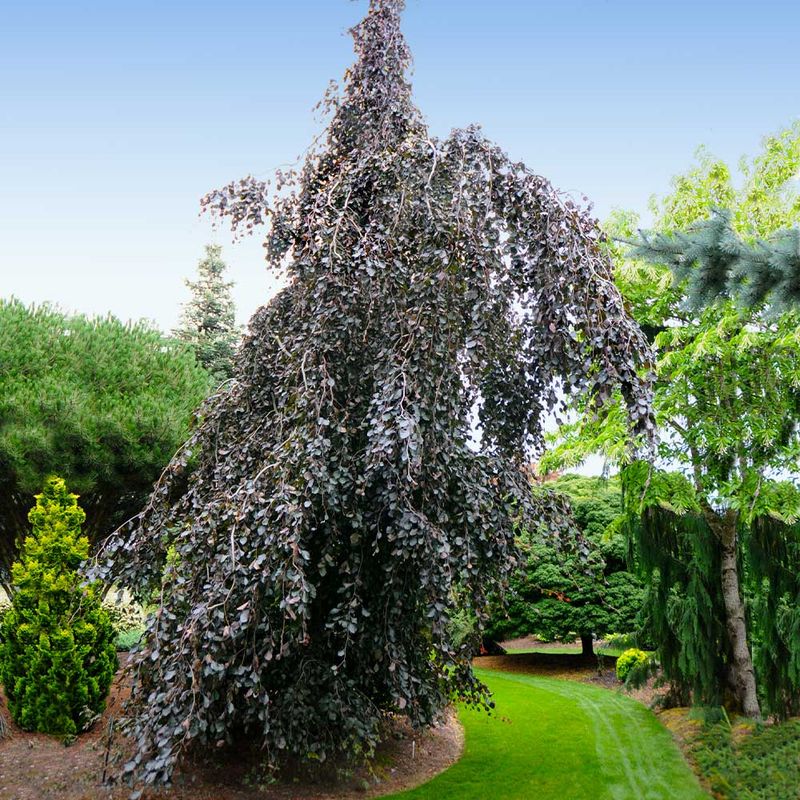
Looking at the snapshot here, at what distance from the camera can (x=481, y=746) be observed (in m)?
5.48

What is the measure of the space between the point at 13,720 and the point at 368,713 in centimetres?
388

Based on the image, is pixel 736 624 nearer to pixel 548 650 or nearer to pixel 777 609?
pixel 777 609

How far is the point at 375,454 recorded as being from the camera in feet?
10.6

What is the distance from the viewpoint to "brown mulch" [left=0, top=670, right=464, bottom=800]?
13.3 ft

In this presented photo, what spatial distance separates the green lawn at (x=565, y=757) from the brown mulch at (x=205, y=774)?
23cm

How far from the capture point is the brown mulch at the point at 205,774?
404cm

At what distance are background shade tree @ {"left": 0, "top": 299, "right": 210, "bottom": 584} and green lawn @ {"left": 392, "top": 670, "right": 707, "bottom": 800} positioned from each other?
4.26 metres

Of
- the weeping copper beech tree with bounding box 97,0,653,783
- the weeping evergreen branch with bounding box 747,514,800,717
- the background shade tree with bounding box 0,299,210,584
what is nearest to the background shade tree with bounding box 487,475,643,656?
the weeping evergreen branch with bounding box 747,514,800,717

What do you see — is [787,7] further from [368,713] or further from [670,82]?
[368,713]

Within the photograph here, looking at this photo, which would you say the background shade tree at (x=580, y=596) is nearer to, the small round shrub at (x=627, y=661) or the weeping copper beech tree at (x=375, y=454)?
the small round shrub at (x=627, y=661)

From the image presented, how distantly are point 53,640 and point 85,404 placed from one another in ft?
9.44

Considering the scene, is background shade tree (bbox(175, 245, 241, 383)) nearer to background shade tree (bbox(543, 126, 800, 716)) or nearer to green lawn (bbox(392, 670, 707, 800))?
background shade tree (bbox(543, 126, 800, 716))

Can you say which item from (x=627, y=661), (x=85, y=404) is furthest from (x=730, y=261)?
(x=627, y=661)

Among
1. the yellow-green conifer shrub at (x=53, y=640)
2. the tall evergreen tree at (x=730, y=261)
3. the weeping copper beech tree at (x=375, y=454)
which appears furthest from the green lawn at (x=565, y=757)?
the tall evergreen tree at (x=730, y=261)
